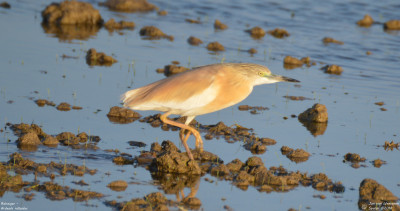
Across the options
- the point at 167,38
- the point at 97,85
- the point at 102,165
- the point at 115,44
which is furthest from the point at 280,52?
the point at 102,165

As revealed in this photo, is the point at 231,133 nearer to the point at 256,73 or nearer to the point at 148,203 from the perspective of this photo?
the point at 256,73

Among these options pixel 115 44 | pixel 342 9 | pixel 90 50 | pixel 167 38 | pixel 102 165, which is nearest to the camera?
pixel 102 165

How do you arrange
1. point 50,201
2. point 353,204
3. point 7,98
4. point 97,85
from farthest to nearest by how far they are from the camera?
point 97,85
point 7,98
point 353,204
point 50,201

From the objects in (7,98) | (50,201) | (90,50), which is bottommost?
(50,201)

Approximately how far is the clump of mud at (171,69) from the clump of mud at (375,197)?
5.86 meters

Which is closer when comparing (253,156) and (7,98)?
(253,156)

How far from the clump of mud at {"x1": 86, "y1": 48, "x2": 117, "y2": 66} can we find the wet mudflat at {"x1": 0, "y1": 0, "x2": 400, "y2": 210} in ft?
0.10

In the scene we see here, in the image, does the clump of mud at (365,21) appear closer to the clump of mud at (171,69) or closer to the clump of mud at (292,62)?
the clump of mud at (292,62)

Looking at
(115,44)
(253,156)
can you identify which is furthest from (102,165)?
(115,44)

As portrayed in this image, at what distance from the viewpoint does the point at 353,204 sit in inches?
285

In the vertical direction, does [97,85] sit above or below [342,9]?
below

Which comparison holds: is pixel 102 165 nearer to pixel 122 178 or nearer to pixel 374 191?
pixel 122 178

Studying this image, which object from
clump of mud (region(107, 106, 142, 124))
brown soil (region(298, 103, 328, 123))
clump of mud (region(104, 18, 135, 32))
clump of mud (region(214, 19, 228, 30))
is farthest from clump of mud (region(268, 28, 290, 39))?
clump of mud (region(107, 106, 142, 124))

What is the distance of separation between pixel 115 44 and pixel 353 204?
29.2 ft
